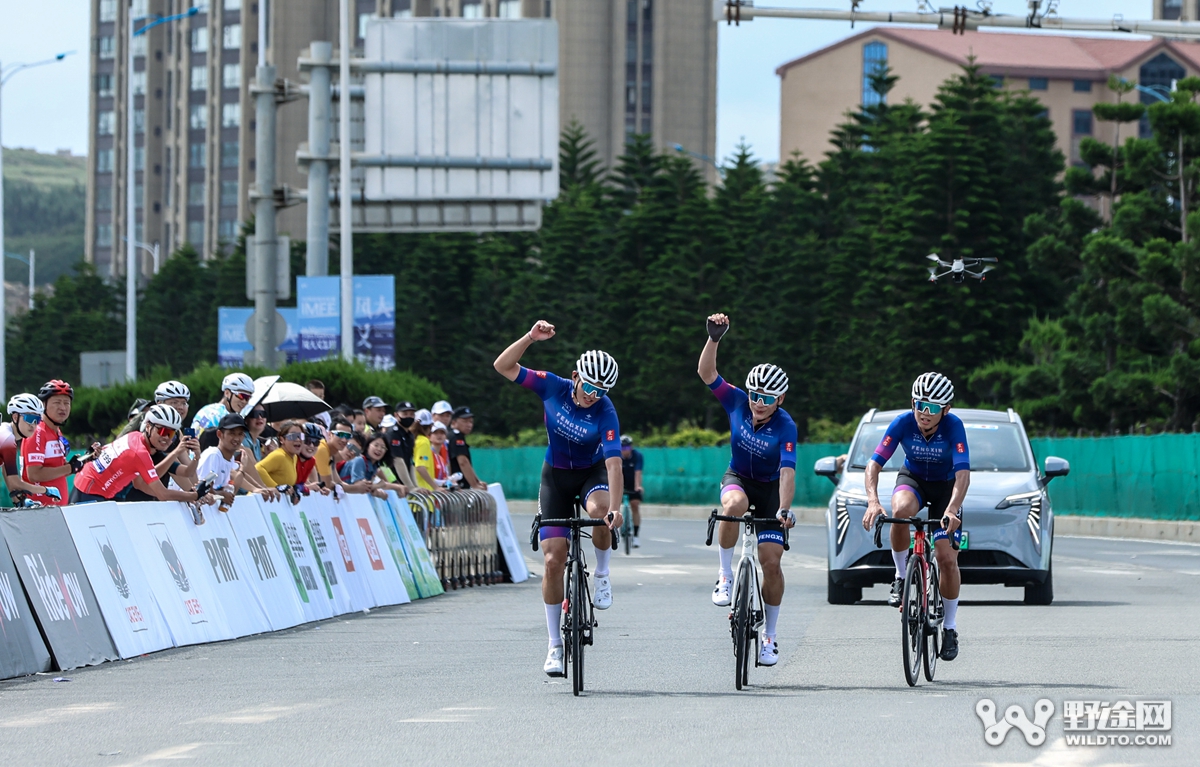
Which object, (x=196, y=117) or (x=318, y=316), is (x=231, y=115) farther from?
(x=318, y=316)

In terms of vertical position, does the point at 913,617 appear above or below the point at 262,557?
above

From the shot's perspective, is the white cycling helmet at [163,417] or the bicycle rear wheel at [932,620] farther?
the white cycling helmet at [163,417]

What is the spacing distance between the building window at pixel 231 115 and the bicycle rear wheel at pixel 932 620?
6144 inches

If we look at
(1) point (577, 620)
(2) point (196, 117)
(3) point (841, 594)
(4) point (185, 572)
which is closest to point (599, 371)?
(1) point (577, 620)

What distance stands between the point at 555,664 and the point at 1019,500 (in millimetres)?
7627

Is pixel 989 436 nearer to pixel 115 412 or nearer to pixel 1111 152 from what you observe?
pixel 115 412

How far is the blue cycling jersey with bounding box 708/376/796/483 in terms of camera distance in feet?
38.5

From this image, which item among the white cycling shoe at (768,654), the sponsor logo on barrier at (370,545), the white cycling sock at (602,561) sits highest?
the white cycling sock at (602,561)

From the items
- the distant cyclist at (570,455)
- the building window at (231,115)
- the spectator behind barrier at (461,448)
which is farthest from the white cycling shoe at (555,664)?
the building window at (231,115)

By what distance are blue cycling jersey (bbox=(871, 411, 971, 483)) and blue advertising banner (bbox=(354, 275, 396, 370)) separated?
36.0m

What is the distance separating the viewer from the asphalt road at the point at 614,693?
893cm

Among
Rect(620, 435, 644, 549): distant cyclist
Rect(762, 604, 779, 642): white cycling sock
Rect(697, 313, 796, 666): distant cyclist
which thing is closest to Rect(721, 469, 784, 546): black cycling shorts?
Rect(697, 313, 796, 666): distant cyclist

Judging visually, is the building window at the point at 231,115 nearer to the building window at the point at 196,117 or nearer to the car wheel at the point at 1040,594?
the building window at the point at 196,117

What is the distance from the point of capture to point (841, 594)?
18906 millimetres
